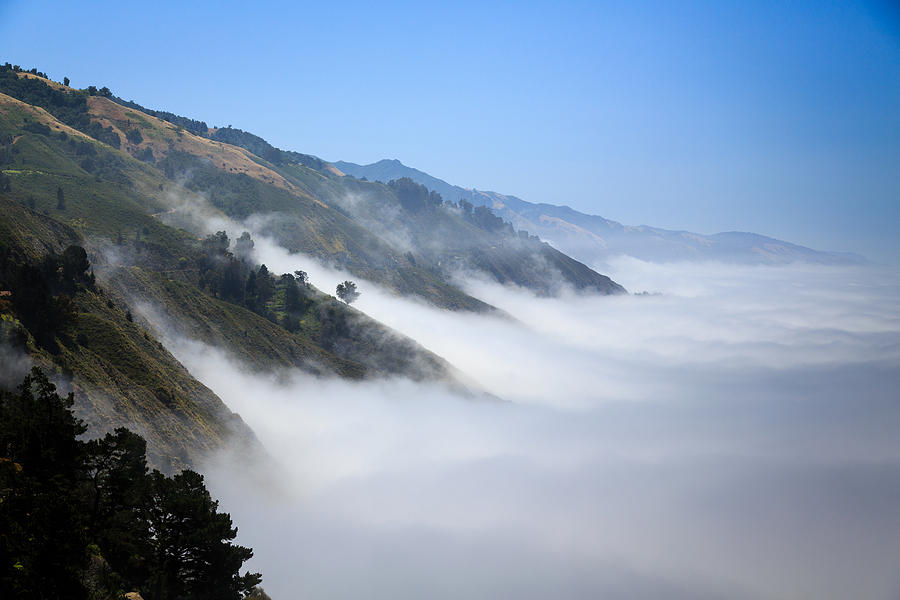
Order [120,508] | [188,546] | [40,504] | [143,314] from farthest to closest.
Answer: [143,314] < [120,508] < [188,546] < [40,504]

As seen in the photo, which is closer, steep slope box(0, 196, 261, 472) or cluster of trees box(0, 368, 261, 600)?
cluster of trees box(0, 368, 261, 600)

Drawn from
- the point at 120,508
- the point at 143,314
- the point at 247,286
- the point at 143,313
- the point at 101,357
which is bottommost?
the point at 120,508

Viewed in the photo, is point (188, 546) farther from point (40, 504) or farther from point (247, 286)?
point (247, 286)

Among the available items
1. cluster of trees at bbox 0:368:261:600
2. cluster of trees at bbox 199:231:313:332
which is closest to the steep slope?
cluster of trees at bbox 0:368:261:600

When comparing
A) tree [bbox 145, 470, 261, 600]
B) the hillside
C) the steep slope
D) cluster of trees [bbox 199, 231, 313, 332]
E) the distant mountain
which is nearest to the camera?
tree [bbox 145, 470, 261, 600]

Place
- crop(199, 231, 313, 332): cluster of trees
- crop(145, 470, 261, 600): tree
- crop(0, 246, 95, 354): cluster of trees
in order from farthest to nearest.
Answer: crop(199, 231, 313, 332): cluster of trees < crop(0, 246, 95, 354): cluster of trees < crop(145, 470, 261, 600): tree

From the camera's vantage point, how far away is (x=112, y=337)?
84.2 m

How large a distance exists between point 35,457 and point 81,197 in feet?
552

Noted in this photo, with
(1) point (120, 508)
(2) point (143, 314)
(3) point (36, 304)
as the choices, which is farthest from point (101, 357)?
(1) point (120, 508)

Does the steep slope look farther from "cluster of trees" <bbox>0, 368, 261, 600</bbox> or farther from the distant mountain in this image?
"cluster of trees" <bbox>0, 368, 261, 600</bbox>

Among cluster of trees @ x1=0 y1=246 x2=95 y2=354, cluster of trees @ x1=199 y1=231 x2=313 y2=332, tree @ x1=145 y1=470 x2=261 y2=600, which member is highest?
cluster of trees @ x1=199 y1=231 x2=313 y2=332

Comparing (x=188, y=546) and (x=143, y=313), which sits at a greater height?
(x=143, y=313)

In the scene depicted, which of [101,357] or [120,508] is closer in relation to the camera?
[120,508]

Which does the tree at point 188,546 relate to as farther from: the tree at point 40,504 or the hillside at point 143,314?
the hillside at point 143,314
